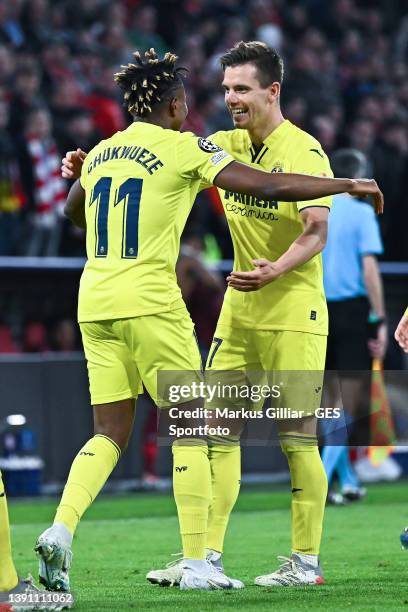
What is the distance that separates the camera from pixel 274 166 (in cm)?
645

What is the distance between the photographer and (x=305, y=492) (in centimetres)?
631

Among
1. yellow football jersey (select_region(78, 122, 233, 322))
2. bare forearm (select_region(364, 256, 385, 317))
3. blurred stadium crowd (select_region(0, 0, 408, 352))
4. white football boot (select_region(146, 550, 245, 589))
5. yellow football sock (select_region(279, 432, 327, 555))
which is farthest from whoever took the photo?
blurred stadium crowd (select_region(0, 0, 408, 352))

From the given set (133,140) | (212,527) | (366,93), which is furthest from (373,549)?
(366,93)

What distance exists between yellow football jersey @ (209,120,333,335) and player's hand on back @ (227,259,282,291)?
0.40 m

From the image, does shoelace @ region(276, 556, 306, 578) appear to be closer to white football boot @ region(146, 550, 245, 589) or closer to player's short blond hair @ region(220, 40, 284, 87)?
white football boot @ region(146, 550, 245, 589)

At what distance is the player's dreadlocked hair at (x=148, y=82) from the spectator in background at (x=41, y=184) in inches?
258

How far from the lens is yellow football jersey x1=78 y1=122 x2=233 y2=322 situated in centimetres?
588

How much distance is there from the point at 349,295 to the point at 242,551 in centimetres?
322

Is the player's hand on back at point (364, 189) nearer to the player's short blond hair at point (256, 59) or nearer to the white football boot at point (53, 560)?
the player's short blond hair at point (256, 59)

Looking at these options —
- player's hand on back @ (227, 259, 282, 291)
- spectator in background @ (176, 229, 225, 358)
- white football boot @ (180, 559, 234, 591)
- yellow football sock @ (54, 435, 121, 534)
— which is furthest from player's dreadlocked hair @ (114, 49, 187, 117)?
spectator in background @ (176, 229, 225, 358)

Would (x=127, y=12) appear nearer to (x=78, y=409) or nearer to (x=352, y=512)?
(x=78, y=409)

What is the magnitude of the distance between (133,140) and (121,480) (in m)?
6.76

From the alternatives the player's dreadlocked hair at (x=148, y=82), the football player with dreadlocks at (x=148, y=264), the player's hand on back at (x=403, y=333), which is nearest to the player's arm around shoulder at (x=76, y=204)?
the football player with dreadlocks at (x=148, y=264)

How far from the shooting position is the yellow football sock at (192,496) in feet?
19.5
